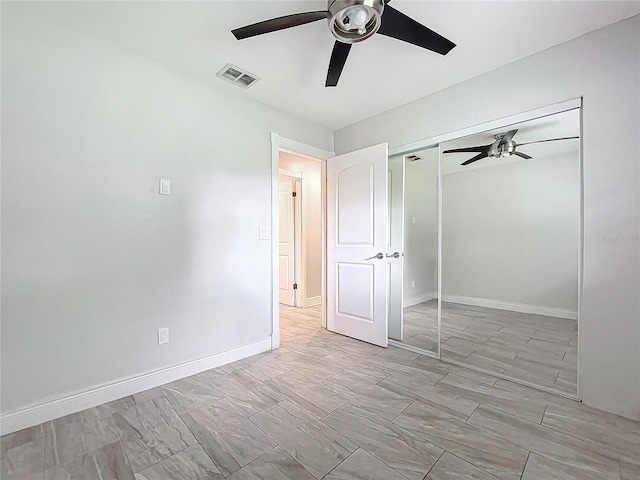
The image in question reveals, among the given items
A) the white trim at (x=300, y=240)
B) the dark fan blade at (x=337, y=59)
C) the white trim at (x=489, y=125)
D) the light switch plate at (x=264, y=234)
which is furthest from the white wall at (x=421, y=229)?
the white trim at (x=300, y=240)

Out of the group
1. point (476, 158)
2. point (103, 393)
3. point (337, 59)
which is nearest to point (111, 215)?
point (103, 393)

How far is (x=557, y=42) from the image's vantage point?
6.39ft

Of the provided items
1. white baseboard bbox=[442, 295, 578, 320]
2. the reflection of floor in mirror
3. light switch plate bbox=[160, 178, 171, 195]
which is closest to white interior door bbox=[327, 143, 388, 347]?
the reflection of floor in mirror

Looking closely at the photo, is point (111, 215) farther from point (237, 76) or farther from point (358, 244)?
point (358, 244)

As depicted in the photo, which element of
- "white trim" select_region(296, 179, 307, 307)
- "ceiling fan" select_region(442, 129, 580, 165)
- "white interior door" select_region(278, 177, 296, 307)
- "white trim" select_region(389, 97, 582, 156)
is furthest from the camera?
"white interior door" select_region(278, 177, 296, 307)

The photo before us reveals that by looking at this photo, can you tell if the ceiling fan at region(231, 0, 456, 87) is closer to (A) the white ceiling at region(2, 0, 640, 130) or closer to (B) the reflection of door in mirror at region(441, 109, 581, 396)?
(A) the white ceiling at region(2, 0, 640, 130)

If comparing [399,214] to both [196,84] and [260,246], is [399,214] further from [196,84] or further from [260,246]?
[196,84]

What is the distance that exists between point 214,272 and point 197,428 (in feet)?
3.88

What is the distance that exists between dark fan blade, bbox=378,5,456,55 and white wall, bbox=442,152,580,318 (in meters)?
1.29

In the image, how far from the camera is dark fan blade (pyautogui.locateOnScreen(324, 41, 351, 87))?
1.69 metres

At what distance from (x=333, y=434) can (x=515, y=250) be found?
2448mm

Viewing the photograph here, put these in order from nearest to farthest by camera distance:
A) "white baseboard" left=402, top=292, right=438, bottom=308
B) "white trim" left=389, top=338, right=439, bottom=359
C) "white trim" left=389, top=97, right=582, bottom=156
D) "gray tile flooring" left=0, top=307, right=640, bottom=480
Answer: "gray tile flooring" left=0, top=307, right=640, bottom=480
"white trim" left=389, top=97, right=582, bottom=156
"white trim" left=389, top=338, right=439, bottom=359
"white baseboard" left=402, top=292, right=438, bottom=308

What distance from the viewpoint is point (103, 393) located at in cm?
189

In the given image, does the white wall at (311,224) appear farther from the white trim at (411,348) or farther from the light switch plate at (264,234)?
the white trim at (411,348)
